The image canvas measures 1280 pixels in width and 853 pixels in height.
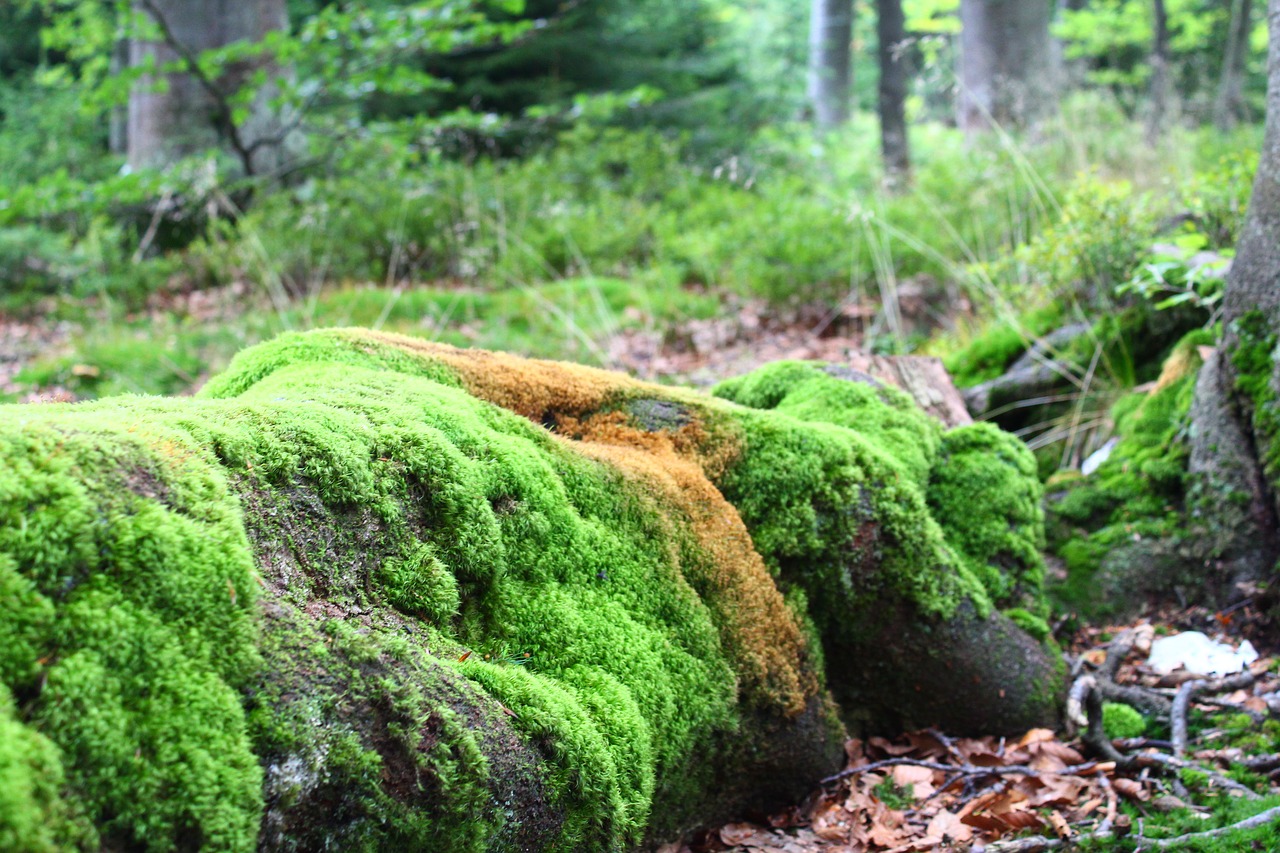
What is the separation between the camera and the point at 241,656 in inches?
61.3

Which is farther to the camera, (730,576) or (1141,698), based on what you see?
(1141,698)

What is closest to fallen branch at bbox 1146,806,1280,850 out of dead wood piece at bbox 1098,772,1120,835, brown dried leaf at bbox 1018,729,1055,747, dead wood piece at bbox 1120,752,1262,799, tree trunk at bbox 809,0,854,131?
dead wood piece at bbox 1098,772,1120,835

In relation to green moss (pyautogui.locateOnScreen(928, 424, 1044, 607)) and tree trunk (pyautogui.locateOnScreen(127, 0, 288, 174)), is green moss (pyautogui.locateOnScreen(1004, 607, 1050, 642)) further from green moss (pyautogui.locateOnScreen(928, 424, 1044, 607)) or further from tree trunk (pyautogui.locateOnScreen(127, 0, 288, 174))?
tree trunk (pyautogui.locateOnScreen(127, 0, 288, 174))

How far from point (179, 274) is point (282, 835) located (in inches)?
410

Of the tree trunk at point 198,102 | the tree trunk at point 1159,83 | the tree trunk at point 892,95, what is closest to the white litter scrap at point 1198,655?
the tree trunk at point 1159,83

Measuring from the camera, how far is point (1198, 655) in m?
3.66

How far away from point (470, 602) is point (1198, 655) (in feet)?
9.64

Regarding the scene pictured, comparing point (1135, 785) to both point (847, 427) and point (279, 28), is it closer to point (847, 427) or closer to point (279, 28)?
point (847, 427)

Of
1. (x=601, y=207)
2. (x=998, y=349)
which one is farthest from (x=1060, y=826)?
(x=601, y=207)

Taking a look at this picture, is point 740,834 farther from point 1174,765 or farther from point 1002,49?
point 1002,49

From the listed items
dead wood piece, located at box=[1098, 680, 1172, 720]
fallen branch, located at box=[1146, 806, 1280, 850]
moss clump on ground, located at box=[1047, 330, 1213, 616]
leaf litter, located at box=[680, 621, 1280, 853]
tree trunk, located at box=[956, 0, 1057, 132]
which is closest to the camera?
fallen branch, located at box=[1146, 806, 1280, 850]

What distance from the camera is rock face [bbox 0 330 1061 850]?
1.41 metres

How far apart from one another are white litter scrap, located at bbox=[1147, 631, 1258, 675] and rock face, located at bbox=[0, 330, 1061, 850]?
59 cm

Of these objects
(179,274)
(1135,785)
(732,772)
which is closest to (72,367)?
(179,274)
